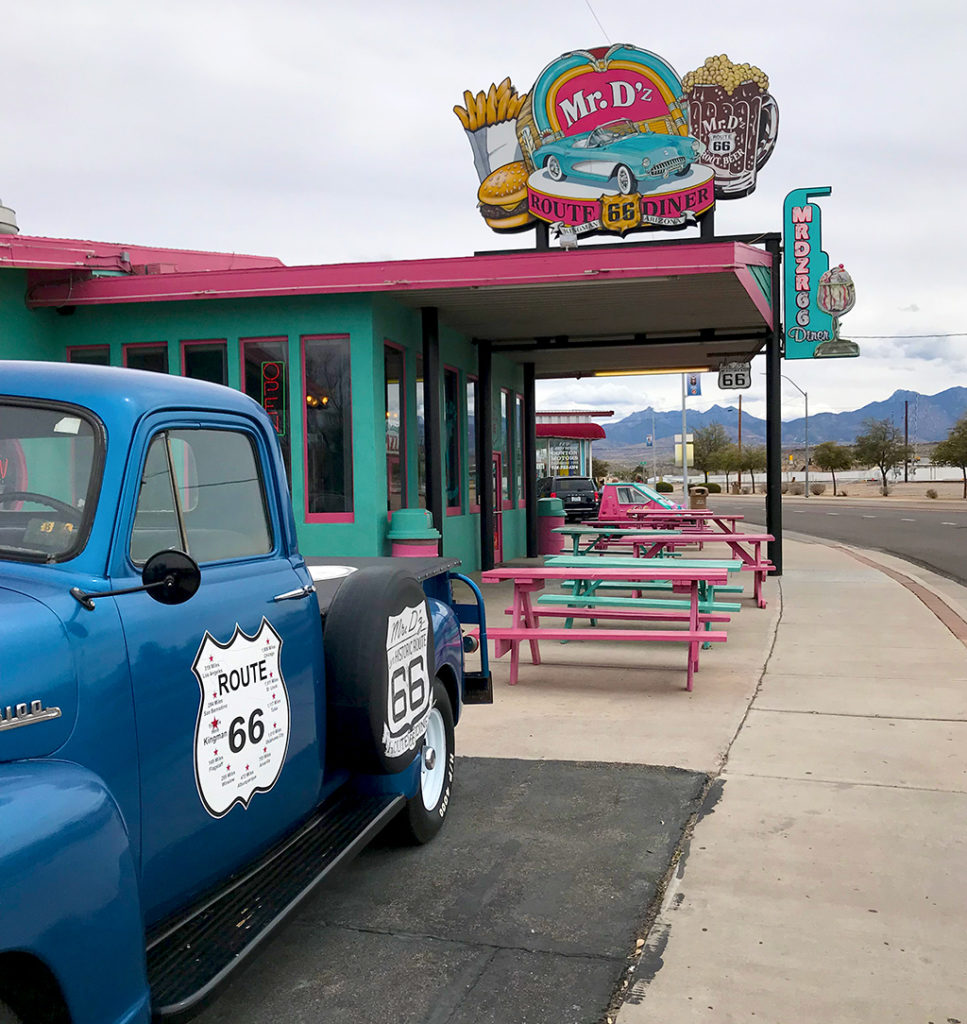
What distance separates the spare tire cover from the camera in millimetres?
3871

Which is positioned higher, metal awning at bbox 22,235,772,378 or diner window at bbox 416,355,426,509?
metal awning at bbox 22,235,772,378

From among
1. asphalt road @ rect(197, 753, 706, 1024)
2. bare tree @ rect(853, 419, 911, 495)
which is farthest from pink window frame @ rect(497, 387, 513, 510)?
bare tree @ rect(853, 419, 911, 495)

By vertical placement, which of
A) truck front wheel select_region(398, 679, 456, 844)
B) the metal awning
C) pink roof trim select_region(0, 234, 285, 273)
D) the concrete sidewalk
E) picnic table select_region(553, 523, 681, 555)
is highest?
pink roof trim select_region(0, 234, 285, 273)

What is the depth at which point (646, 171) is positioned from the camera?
1848 cm

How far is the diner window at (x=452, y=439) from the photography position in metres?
16.7

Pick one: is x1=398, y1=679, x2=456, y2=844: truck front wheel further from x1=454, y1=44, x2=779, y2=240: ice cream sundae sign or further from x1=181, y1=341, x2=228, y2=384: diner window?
x1=454, y1=44, x2=779, y2=240: ice cream sundae sign

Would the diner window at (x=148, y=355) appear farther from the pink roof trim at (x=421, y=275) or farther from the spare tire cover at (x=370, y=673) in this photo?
the spare tire cover at (x=370, y=673)

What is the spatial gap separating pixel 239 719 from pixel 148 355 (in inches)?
460

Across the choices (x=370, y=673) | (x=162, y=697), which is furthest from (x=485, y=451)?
(x=162, y=697)

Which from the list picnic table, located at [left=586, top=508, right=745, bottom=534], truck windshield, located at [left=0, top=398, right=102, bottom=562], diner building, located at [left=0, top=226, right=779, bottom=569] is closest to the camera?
truck windshield, located at [left=0, top=398, right=102, bottom=562]

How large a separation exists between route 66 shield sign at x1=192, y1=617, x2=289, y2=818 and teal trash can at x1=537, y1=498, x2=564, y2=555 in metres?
17.9

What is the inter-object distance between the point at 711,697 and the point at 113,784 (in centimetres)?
596

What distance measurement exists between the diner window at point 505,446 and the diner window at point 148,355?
301 inches

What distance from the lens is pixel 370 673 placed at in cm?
388
